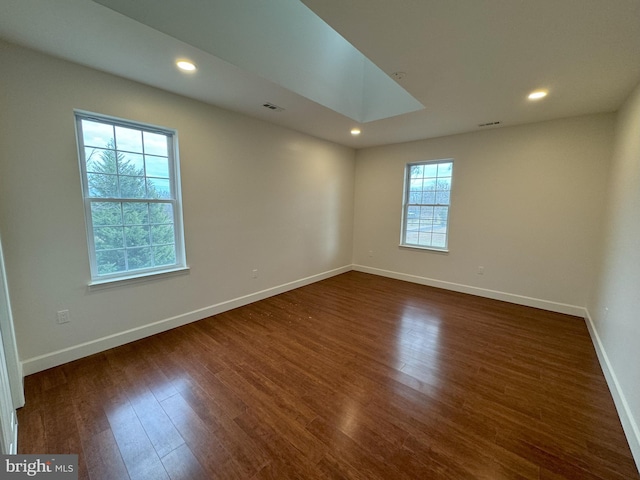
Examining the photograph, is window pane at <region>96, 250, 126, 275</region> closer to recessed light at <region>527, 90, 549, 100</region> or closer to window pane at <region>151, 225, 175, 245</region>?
window pane at <region>151, 225, 175, 245</region>

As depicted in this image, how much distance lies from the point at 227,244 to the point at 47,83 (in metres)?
2.07

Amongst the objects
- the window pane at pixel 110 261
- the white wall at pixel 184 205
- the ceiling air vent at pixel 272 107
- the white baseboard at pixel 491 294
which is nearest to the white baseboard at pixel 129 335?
the white wall at pixel 184 205

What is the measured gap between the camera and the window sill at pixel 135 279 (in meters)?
2.38

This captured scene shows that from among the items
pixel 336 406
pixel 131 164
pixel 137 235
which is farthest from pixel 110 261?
pixel 336 406

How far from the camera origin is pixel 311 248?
15.2 feet

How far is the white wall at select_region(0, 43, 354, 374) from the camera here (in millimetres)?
1990

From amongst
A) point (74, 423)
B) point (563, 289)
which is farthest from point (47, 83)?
point (563, 289)

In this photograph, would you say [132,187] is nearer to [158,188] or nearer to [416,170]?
[158,188]

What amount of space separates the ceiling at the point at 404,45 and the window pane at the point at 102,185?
92 centimetres

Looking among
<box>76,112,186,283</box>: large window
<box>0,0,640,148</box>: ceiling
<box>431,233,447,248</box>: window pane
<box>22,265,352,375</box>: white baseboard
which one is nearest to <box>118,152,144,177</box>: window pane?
<box>76,112,186,283</box>: large window

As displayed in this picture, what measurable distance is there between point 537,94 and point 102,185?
434 centimetres

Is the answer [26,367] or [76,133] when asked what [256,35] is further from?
[26,367]

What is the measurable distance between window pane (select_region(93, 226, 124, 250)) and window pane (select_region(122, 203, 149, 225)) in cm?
13

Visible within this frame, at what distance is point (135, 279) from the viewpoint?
8.54 ft
